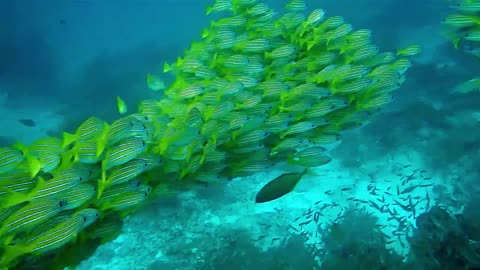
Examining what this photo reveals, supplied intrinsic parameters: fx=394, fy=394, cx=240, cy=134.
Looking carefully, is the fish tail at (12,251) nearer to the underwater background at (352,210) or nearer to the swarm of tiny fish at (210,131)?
the swarm of tiny fish at (210,131)

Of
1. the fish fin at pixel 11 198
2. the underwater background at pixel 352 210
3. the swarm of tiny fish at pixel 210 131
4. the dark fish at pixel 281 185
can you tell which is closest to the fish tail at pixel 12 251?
the swarm of tiny fish at pixel 210 131

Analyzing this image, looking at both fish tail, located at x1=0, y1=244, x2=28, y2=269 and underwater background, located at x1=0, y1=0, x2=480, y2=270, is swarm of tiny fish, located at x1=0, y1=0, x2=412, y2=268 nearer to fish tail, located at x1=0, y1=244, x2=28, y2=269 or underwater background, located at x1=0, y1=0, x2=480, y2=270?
fish tail, located at x1=0, y1=244, x2=28, y2=269

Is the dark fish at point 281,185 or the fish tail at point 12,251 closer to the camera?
the fish tail at point 12,251

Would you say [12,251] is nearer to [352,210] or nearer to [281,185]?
[281,185]

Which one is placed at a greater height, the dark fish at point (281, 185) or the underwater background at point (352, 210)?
the dark fish at point (281, 185)

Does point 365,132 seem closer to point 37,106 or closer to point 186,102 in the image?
point 186,102

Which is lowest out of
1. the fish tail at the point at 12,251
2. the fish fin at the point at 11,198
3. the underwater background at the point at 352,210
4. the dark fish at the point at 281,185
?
the underwater background at the point at 352,210

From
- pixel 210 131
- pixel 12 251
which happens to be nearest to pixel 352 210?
pixel 210 131

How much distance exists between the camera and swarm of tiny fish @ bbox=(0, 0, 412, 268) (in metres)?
3.90

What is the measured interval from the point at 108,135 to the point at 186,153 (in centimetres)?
106

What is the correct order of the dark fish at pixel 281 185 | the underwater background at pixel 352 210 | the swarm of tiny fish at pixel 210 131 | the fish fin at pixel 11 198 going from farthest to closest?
the underwater background at pixel 352 210 < the dark fish at pixel 281 185 < the swarm of tiny fish at pixel 210 131 < the fish fin at pixel 11 198

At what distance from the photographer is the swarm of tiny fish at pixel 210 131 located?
390cm

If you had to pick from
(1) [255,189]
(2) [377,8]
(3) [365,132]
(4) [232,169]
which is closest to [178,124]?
(4) [232,169]

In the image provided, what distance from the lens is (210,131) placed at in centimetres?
534
